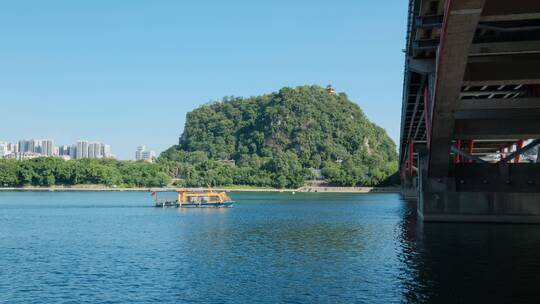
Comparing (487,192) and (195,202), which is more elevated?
(487,192)

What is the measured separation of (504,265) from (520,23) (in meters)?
12.8

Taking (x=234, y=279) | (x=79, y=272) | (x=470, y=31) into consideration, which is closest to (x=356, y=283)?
(x=234, y=279)

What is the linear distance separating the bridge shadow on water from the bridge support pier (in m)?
2.19

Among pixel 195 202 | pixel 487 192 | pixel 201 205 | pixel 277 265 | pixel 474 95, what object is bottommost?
pixel 201 205

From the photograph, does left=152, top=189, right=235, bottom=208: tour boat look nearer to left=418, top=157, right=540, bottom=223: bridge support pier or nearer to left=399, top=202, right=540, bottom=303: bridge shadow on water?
left=418, top=157, right=540, bottom=223: bridge support pier

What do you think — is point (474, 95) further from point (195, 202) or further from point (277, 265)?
point (195, 202)

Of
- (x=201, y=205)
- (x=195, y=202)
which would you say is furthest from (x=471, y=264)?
(x=195, y=202)

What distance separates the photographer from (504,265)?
2858 cm

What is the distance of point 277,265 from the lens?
100ft

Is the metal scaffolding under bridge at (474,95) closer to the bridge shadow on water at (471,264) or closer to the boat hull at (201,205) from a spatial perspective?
the bridge shadow on water at (471,264)

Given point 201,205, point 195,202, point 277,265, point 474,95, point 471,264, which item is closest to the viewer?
point 471,264

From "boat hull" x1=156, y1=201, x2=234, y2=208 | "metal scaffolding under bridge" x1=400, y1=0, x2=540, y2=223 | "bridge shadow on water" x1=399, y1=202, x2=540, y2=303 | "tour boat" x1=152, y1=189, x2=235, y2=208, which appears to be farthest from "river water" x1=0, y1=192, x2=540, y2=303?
"tour boat" x1=152, y1=189, x2=235, y2=208

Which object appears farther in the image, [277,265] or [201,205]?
[201,205]

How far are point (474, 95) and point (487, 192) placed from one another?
897 centimetres
